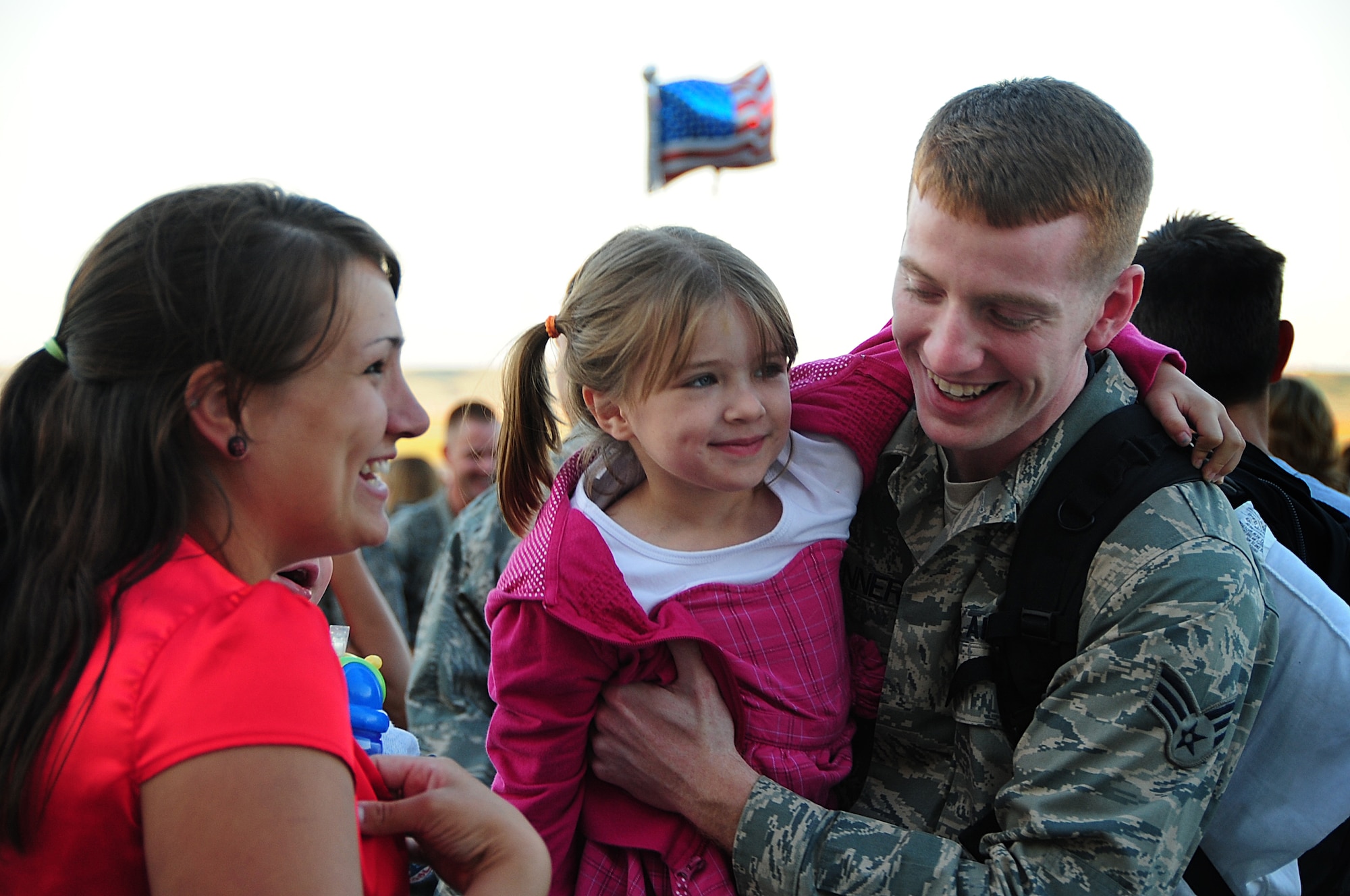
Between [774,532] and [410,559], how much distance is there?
4.43 m

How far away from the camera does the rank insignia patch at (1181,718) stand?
1.80 meters

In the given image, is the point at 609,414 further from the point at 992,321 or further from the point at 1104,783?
the point at 1104,783

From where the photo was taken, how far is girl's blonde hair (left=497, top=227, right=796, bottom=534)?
7.38 ft

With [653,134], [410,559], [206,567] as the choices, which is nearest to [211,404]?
[206,567]

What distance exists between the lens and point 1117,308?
7.27ft

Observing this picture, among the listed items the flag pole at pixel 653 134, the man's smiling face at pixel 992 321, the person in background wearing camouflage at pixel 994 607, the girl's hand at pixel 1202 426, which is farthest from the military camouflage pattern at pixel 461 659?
the flag pole at pixel 653 134

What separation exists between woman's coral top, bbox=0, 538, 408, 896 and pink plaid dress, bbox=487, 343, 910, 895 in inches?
34.6

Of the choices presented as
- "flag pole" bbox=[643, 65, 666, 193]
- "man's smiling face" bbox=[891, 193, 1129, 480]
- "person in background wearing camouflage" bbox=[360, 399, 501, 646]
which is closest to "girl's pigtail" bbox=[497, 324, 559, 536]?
"man's smiling face" bbox=[891, 193, 1129, 480]

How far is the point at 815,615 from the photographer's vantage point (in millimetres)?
2318

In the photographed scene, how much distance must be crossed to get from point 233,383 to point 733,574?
1.27 metres

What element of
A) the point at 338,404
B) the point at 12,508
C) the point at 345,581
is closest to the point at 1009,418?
the point at 338,404

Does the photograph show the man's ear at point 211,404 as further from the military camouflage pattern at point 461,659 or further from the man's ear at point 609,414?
the military camouflage pattern at point 461,659

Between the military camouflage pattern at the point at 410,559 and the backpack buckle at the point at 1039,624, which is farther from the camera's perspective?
the military camouflage pattern at the point at 410,559

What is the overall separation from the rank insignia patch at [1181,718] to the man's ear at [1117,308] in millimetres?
793
